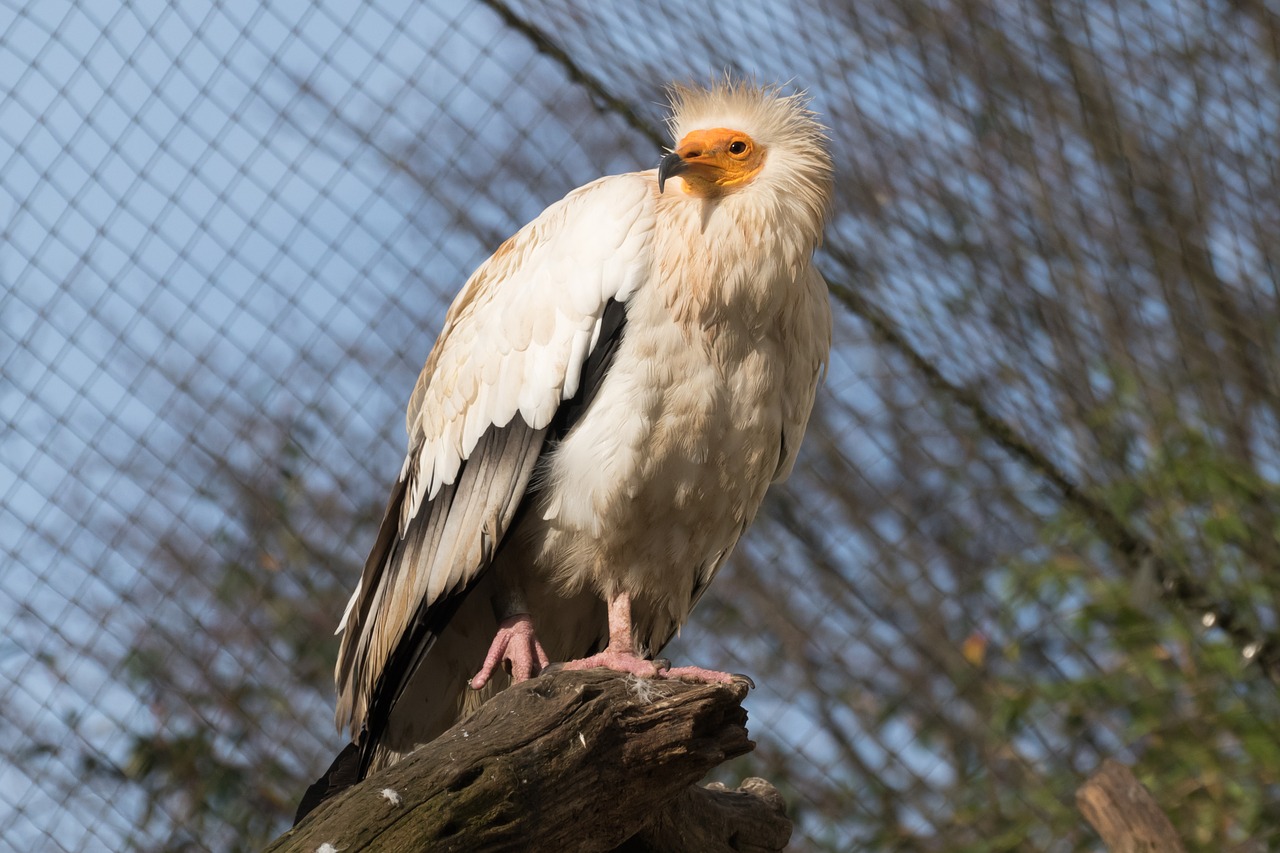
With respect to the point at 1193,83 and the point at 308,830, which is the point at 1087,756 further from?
the point at 308,830

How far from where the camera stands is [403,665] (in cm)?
286

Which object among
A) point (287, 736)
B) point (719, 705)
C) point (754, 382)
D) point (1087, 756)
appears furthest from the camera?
point (1087, 756)

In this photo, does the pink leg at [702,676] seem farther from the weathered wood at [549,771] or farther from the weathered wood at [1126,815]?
the weathered wood at [1126,815]

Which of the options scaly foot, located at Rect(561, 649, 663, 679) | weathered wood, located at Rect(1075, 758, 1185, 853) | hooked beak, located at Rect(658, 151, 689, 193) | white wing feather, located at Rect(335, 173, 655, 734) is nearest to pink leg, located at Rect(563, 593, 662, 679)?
scaly foot, located at Rect(561, 649, 663, 679)

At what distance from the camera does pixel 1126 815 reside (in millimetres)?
3725

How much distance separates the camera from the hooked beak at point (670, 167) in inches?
108

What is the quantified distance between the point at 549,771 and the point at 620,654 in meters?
0.34

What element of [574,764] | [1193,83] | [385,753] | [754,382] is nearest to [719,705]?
[574,764]

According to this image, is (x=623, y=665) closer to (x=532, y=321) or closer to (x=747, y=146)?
(x=532, y=321)

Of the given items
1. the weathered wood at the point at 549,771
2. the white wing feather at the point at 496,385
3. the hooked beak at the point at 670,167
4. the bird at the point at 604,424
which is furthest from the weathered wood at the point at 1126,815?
the hooked beak at the point at 670,167

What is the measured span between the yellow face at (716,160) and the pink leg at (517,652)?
3.04 ft

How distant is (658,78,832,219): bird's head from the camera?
2.86 metres

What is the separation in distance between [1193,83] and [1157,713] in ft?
6.99

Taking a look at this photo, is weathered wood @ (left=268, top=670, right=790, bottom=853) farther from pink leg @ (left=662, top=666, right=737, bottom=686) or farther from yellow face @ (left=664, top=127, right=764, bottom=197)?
yellow face @ (left=664, top=127, right=764, bottom=197)
